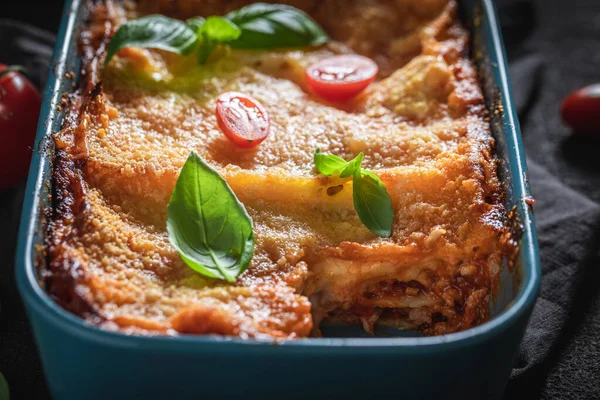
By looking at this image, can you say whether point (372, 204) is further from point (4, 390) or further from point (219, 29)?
point (4, 390)

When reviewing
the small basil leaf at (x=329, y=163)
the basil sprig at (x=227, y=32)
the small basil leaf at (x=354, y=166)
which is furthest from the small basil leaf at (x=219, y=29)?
the small basil leaf at (x=354, y=166)

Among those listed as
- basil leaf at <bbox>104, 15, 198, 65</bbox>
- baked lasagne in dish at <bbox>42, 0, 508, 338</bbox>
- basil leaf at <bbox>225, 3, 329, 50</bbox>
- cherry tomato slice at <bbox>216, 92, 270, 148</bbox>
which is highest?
basil leaf at <bbox>104, 15, 198, 65</bbox>

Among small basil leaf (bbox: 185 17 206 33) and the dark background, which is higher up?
small basil leaf (bbox: 185 17 206 33)

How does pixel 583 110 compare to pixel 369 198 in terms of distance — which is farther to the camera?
pixel 583 110

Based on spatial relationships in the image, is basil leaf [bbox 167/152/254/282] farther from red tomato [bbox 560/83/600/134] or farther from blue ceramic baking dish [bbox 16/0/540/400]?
red tomato [bbox 560/83/600/134]

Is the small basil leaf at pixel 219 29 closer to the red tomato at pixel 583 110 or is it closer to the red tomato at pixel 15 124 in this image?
the red tomato at pixel 15 124

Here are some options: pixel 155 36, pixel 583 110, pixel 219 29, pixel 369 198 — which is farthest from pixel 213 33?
pixel 583 110

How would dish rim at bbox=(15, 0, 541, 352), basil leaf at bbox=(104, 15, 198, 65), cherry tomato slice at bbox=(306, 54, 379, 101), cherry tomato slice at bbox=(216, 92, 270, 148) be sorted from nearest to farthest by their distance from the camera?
dish rim at bbox=(15, 0, 541, 352)
cherry tomato slice at bbox=(216, 92, 270, 148)
basil leaf at bbox=(104, 15, 198, 65)
cherry tomato slice at bbox=(306, 54, 379, 101)

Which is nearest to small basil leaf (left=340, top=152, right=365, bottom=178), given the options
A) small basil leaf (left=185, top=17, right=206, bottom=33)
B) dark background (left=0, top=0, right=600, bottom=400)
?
dark background (left=0, top=0, right=600, bottom=400)
